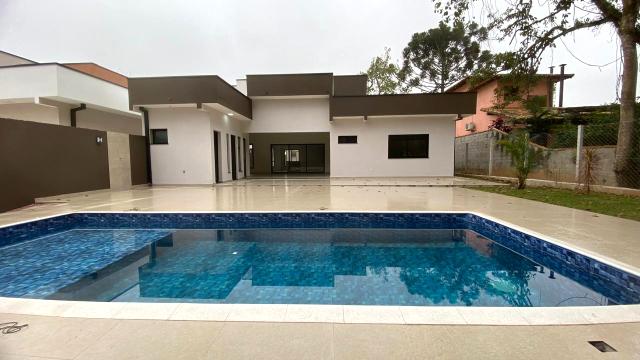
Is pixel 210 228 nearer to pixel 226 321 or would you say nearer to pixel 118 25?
pixel 226 321

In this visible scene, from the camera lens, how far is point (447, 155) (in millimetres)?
15086

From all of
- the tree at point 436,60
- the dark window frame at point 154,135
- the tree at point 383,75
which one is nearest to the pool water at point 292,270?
the dark window frame at point 154,135

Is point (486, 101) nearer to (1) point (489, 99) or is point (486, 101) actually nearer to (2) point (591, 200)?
(1) point (489, 99)

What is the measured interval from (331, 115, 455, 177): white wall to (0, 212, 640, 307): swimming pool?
899 centimetres

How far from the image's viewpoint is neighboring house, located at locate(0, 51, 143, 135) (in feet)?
34.6

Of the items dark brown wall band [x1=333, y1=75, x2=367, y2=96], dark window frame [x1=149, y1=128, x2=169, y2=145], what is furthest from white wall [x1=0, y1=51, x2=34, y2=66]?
dark brown wall band [x1=333, y1=75, x2=367, y2=96]

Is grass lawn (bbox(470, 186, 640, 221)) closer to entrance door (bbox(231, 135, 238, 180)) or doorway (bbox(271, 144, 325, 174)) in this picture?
entrance door (bbox(231, 135, 238, 180))

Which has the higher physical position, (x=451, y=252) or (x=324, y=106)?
(x=324, y=106)

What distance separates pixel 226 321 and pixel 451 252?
3.88m

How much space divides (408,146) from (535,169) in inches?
217

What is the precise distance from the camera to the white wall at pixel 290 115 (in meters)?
15.6

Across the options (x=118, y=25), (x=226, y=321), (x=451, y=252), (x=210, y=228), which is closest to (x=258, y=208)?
(x=210, y=228)

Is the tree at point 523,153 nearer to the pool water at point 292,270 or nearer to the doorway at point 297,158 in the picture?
the pool water at point 292,270

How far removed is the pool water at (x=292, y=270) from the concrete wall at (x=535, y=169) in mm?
5872
